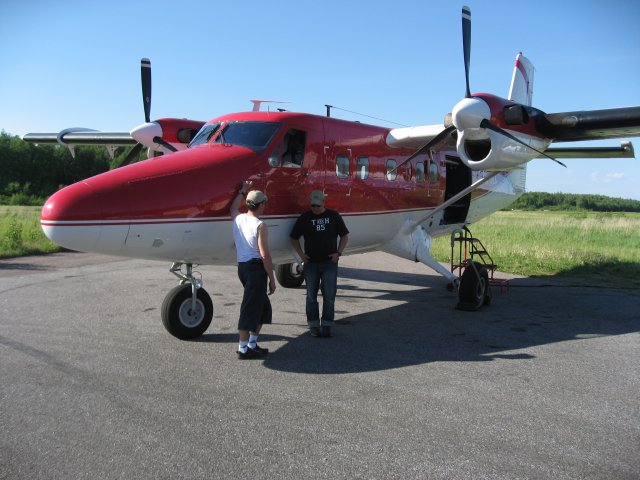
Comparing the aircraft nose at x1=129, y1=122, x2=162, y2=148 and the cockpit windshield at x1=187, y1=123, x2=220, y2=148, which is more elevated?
the aircraft nose at x1=129, y1=122, x2=162, y2=148

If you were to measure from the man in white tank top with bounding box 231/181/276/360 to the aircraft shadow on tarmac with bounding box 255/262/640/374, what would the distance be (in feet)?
1.03

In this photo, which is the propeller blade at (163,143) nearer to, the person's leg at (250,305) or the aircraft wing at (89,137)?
the person's leg at (250,305)

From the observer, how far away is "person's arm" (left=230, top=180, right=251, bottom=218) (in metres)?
6.07

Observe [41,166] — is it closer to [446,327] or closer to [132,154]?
[132,154]

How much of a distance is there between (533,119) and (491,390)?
4849mm

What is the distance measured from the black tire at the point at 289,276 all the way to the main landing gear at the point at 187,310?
4012 millimetres

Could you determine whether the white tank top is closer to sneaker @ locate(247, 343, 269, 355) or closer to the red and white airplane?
the red and white airplane

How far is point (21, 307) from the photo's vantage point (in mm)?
7863

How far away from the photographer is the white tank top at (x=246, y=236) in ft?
18.1

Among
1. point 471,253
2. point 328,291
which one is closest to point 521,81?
point 471,253

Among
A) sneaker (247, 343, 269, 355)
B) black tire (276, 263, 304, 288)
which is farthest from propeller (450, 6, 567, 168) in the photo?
black tire (276, 263, 304, 288)

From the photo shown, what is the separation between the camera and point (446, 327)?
7.26 metres

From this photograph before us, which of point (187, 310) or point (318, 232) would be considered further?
point (318, 232)

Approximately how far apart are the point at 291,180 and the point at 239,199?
99 cm
